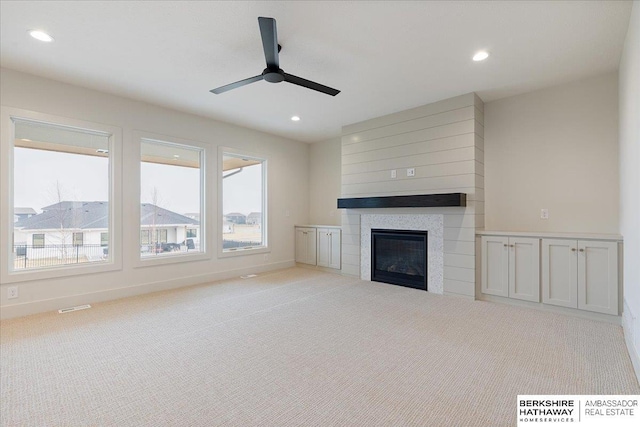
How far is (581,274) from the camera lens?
3.29m

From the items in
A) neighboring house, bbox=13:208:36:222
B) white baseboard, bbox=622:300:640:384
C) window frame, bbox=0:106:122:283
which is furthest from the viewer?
neighboring house, bbox=13:208:36:222

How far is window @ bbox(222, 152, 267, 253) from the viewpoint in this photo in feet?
18.1

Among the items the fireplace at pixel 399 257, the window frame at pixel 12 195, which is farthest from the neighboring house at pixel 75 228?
the fireplace at pixel 399 257

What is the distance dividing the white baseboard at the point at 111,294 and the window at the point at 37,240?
66 cm

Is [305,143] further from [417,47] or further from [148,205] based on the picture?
[417,47]

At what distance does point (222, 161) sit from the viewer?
5.35 m

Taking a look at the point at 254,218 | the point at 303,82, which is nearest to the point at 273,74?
the point at 303,82

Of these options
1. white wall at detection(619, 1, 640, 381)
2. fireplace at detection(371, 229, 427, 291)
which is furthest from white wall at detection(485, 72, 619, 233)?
fireplace at detection(371, 229, 427, 291)

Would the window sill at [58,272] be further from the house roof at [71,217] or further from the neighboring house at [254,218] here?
the neighboring house at [254,218]

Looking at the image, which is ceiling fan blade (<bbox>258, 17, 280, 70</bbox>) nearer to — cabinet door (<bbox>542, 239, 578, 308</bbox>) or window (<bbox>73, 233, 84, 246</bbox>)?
window (<bbox>73, 233, 84, 246</bbox>)

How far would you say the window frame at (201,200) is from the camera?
4.34 meters

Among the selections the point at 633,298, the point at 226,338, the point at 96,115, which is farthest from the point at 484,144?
the point at 96,115

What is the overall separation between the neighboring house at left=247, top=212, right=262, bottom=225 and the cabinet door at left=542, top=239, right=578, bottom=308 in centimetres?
461
